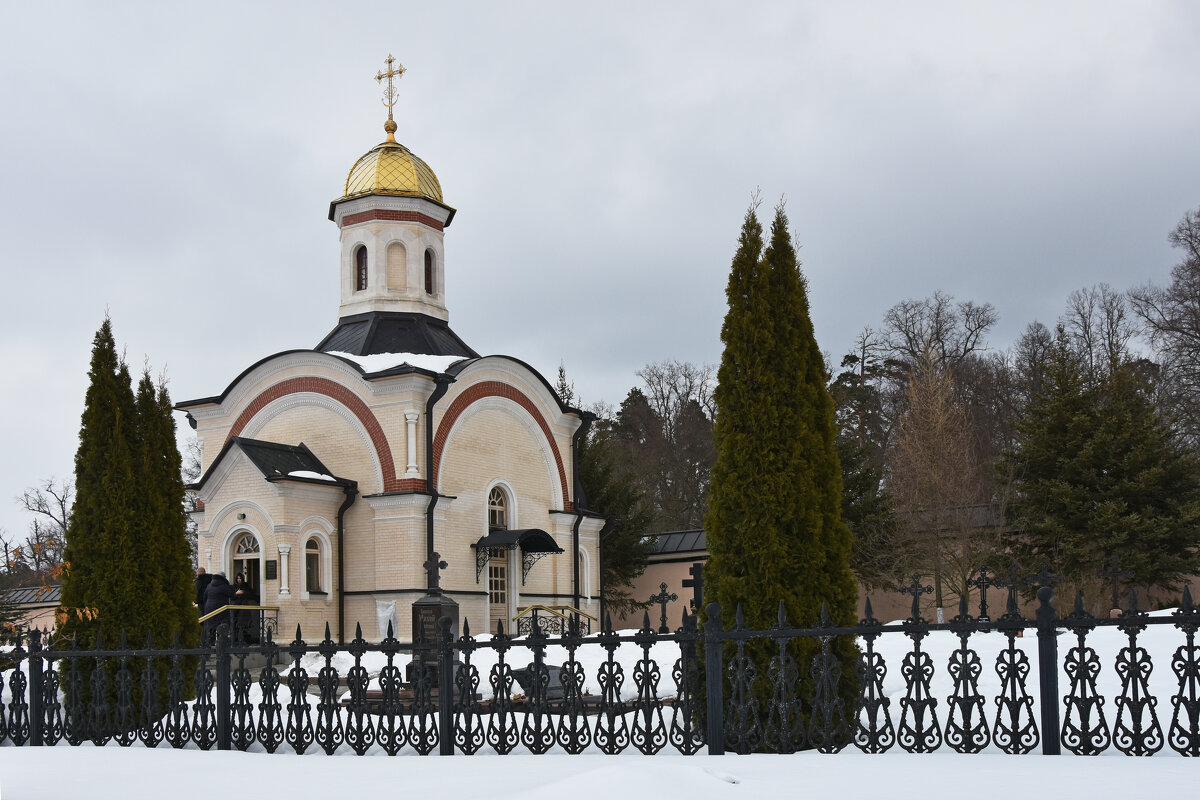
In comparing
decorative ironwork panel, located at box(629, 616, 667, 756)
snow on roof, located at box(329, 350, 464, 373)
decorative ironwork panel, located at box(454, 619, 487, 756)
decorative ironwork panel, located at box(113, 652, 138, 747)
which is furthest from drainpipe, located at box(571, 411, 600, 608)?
decorative ironwork panel, located at box(629, 616, 667, 756)

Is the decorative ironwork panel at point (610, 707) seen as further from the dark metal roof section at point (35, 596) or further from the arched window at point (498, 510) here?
the dark metal roof section at point (35, 596)

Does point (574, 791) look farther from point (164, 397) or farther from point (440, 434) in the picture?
point (440, 434)

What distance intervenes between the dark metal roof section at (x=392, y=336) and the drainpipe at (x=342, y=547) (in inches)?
107

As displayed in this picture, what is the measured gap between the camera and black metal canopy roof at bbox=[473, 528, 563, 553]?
1917 cm

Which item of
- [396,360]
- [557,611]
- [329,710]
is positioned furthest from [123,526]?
[557,611]

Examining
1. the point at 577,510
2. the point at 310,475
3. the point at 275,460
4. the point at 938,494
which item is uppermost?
the point at 275,460

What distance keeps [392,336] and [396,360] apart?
133 centimetres

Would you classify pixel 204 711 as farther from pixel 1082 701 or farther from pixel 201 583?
pixel 201 583

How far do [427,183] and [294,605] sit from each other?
348 inches

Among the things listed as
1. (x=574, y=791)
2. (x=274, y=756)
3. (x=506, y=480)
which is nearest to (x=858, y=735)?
(x=574, y=791)

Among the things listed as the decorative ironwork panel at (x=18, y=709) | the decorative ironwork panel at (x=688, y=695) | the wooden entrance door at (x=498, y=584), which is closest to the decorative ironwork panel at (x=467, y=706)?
the decorative ironwork panel at (x=688, y=695)

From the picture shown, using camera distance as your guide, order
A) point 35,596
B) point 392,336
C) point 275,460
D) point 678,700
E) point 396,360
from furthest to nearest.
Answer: point 35,596 < point 392,336 < point 396,360 < point 275,460 < point 678,700

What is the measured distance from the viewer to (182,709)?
8.22 m

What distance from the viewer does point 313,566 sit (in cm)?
1817
